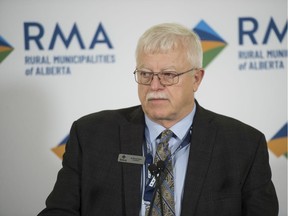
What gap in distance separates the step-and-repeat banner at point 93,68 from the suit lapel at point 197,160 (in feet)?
2.94

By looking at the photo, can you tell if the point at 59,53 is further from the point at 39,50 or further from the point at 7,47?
the point at 7,47

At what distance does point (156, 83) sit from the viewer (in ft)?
5.57

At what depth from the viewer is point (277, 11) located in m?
2.71

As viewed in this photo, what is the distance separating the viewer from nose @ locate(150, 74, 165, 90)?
5.56 feet

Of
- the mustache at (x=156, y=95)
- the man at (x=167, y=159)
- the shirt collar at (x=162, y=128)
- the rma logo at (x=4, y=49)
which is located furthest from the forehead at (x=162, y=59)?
the rma logo at (x=4, y=49)

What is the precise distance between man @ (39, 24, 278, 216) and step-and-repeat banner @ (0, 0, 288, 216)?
0.87m

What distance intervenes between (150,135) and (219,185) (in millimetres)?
397

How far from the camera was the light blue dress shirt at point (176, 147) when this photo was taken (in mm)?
1697

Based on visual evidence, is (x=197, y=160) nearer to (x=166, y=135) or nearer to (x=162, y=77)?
(x=166, y=135)

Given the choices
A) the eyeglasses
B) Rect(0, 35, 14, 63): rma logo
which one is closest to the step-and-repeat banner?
Rect(0, 35, 14, 63): rma logo

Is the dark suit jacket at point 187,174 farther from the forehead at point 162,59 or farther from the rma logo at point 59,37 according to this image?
the rma logo at point 59,37

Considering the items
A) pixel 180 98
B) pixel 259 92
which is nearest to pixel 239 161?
pixel 180 98

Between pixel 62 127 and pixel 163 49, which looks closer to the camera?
pixel 163 49

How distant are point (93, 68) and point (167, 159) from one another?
1180mm
